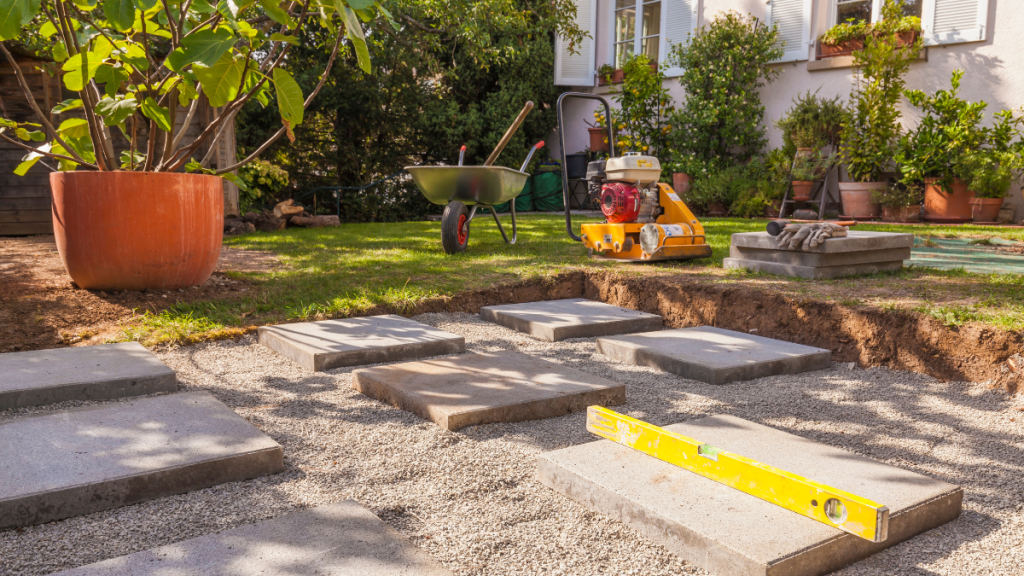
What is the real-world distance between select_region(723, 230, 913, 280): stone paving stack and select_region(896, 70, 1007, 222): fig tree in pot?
12.7 feet

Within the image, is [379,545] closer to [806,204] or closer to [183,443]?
[183,443]

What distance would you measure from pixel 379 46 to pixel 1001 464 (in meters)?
7.22

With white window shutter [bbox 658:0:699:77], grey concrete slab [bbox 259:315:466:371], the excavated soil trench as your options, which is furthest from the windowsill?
grey concrete slab [bbox 259:315:466:371]

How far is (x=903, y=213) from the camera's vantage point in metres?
7.36

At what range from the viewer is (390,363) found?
8.63ft

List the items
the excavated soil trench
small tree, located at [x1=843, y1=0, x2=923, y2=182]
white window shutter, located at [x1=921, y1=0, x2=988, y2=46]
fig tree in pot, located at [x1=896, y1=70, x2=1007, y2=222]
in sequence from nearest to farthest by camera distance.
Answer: the excavated soil trench
fig tree in pot, located at [x1=896, y1=70, x2=1007, y2=222]
white window shutter, located at [x1=921, y1=0, x2=988, y2=46]
small tree, located at [x1=843, y1=0, x2=923, y2=182]

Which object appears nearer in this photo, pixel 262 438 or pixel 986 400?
pixel 262 438

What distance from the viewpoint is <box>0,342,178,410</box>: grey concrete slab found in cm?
204

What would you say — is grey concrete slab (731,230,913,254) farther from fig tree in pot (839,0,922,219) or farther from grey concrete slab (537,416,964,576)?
fig tree in pot (839,0,922,219)

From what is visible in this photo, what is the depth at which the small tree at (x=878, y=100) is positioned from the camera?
24.4ft

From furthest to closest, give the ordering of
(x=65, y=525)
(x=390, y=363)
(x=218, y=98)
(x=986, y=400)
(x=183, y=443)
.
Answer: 1. (x=390, y=363)
2. (x=218, y=98)
3. (x=986, y=400)
4. (x=183, y=443)
5. (x=65, y=525)

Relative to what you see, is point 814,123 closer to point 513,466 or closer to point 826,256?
point 826,256

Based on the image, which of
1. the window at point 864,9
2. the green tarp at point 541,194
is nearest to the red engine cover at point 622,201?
the window at point 864,9

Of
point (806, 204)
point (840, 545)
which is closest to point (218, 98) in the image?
point (840, 545)
